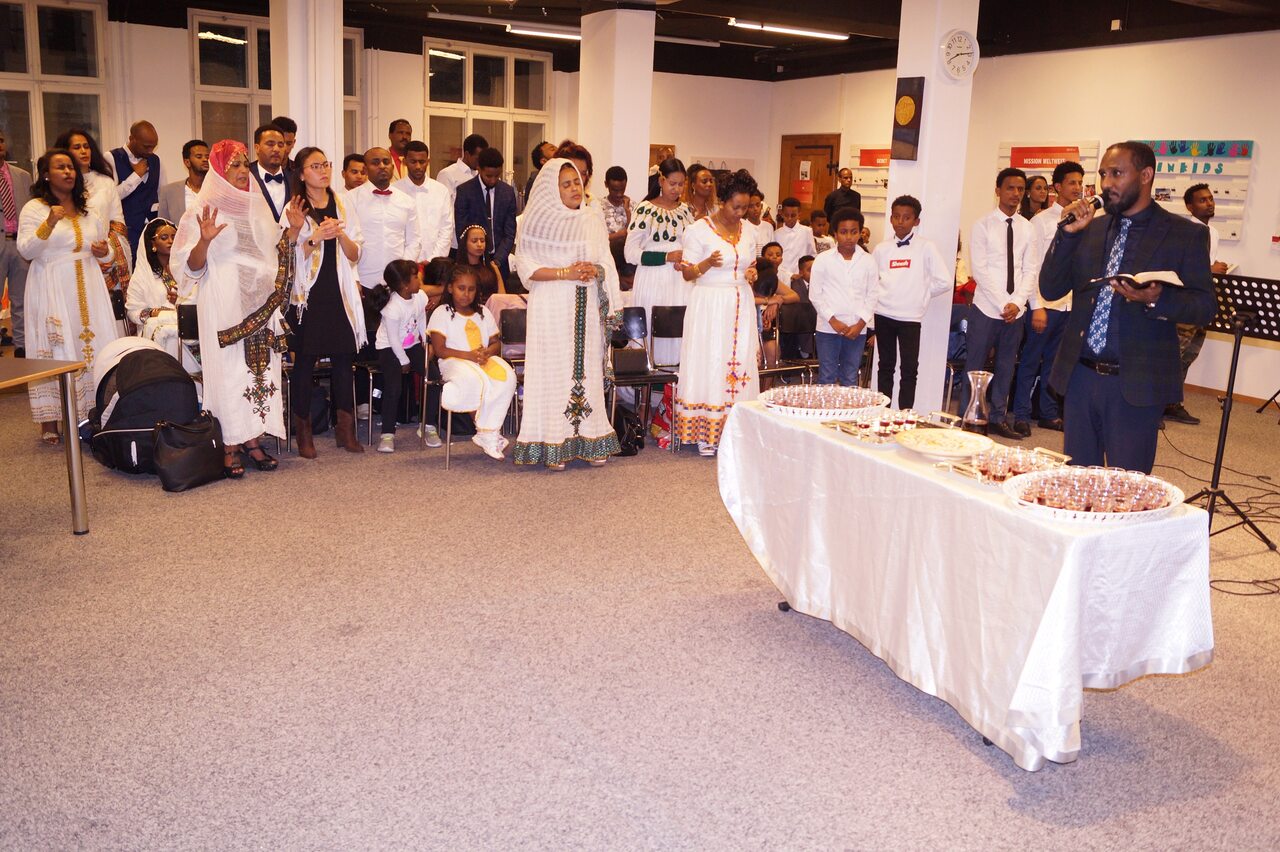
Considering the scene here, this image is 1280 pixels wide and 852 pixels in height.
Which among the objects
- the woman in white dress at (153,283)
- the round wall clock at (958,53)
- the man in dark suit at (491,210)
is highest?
the round wall clock at (958,53)

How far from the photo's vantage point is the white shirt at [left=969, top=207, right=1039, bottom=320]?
23.9 feet

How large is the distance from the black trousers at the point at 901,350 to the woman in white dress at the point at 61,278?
4822 millimetres

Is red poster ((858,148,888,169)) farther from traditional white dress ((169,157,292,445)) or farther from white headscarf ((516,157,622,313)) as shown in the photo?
traditional white dress ((169,157,292,445))

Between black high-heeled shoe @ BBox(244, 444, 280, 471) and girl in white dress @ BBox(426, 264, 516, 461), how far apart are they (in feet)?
3.29

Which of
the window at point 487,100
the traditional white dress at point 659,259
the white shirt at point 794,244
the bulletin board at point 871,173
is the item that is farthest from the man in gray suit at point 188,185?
the bulletin board at point 871,173

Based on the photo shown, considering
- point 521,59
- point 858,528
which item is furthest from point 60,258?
point 521,59

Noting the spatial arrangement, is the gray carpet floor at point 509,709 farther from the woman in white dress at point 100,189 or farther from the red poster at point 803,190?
the red poster at point 803,190

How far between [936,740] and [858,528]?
70 centimetres

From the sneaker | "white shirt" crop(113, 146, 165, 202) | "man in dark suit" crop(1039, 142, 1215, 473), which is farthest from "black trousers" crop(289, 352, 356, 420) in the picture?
the sneaker

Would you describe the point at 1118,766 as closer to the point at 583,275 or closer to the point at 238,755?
the point at 238,755

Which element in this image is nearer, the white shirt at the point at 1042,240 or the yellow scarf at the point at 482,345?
the yellow scarf at the point at 482,345

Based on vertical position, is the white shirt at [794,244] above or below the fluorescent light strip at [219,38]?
below

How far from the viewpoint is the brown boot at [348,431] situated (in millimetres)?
6359

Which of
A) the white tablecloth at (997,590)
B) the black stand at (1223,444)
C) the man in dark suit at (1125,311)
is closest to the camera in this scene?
the white tablecloth at (997,590)
